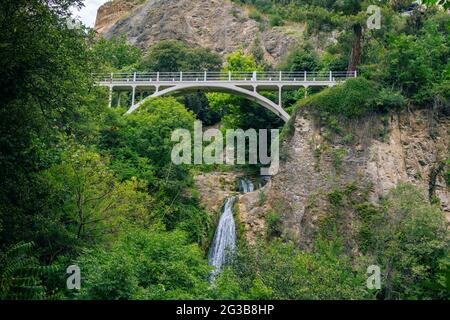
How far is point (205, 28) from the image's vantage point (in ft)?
178

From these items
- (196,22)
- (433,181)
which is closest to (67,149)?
(433,181)

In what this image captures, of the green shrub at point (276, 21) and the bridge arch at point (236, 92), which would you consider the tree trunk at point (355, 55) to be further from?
the green shrub at point (276, 21)

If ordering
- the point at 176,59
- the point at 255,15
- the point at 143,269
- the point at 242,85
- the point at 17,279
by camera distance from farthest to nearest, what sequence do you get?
the point at 255,15, the point at 176,59, the point at 242,85, the point at 143,269, the point at 17,279

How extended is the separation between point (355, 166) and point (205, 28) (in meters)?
35.1

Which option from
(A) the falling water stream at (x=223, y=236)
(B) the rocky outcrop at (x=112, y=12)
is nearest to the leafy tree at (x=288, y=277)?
(A) the falling water stream at (x=223, y=236)

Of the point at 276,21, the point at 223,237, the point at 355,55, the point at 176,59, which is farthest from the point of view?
the point at 276,21

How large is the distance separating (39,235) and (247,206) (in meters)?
12.0

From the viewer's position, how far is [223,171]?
29.5m

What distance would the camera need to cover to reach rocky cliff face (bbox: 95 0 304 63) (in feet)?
165

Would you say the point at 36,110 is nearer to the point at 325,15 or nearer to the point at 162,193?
the point at 162,193

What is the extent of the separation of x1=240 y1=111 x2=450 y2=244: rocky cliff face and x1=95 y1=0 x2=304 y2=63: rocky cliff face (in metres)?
26.0

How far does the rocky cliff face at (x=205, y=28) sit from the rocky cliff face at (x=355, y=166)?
2598cm

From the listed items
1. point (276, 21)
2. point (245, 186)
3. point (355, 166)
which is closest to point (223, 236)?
point (245, 186)

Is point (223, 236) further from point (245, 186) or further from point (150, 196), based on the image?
point (245, 186)
